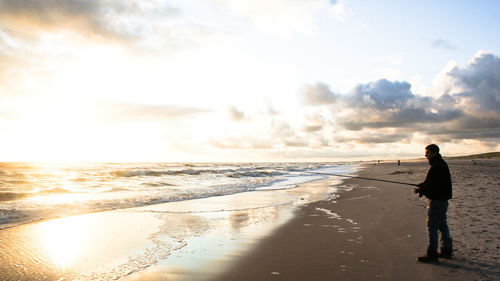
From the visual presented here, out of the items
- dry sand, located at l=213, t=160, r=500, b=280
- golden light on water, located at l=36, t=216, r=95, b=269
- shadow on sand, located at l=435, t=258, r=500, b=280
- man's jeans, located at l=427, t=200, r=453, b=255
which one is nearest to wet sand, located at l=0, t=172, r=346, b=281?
golden light on water, located at l=36, t=216, r=95, b=269

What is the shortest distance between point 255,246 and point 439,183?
4111 millimetres

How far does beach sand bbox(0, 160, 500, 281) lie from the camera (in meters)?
5.35

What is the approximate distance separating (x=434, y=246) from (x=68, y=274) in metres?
6.75

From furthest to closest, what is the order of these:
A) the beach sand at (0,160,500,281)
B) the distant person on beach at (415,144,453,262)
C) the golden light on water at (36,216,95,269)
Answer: the golden light on water at (36,216,95,269), the distant person on beach at (415,144,453,262), the beach sand at (0,160,500,281)

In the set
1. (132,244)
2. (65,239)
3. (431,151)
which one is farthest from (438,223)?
(65,239)

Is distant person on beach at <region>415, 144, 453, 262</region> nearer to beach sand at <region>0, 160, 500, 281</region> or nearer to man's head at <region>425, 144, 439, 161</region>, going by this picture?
man's head at <region>425, 144, 439, 161</region>

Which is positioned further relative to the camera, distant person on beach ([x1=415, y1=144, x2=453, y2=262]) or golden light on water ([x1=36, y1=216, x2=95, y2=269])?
golden light on water ([x1=36, y1=216, x2=95, y2=269])

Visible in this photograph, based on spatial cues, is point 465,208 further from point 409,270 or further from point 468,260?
point 409,270

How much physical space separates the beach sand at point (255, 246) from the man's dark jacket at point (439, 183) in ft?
3.98

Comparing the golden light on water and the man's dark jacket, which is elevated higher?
the man's dark jacket

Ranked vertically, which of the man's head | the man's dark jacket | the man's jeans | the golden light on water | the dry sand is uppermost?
the man's head

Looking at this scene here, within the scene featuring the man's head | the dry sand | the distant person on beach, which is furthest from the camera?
the man's head

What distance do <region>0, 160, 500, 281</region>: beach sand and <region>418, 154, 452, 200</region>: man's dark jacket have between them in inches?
47.8

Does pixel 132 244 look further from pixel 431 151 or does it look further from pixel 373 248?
pixel 431 151
